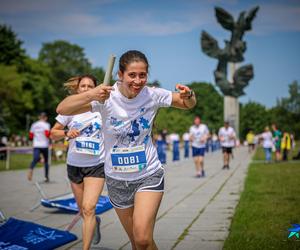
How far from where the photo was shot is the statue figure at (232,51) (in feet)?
181

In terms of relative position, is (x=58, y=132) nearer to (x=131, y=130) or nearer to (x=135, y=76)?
(x=131, y=130)

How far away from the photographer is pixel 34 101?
69.1 metres

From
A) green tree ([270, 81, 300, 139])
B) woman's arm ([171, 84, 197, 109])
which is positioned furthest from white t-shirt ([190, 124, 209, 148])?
green tree ([270, 81, 300, 139])

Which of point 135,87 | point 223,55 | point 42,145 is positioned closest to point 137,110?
point 135,87

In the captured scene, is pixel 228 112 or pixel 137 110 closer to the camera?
pixel 137 110

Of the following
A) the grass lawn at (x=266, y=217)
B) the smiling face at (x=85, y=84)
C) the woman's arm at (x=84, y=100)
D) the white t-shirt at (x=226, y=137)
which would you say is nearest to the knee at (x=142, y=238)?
the woman's arm at (x=84, y=100)

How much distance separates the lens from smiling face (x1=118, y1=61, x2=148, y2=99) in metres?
4.48

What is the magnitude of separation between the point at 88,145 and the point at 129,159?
1.95 m

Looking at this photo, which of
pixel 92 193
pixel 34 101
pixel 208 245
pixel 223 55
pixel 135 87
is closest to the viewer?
pixel 135 87

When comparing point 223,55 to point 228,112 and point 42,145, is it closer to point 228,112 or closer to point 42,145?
point 228,112

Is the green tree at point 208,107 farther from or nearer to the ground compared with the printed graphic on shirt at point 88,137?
farther from the ground

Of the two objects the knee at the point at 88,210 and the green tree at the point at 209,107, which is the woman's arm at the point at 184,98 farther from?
the green tree at the point at 209,107

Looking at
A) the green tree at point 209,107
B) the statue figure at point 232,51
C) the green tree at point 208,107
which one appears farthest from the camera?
the green tree at point 209,107

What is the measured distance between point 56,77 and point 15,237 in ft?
266
